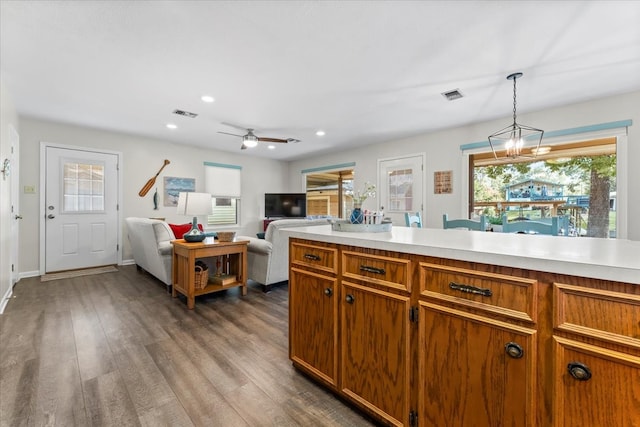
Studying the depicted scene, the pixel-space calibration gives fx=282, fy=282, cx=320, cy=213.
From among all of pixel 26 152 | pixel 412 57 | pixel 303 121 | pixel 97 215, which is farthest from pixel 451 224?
pixel 26 152

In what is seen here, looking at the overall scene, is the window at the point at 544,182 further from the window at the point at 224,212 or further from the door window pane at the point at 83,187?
the door window pane at the point at 83,187

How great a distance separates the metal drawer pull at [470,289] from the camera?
1.01 meters

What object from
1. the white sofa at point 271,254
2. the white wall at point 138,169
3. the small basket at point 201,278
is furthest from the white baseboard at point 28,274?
the white sofa at point 271,254

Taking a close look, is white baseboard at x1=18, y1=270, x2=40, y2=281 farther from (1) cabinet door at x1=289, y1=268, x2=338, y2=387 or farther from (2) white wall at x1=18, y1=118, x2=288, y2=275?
(1) cabinet door at x1=289, y1=268, x2=338, y2=387

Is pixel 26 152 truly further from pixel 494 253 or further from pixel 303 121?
pixel 494 253

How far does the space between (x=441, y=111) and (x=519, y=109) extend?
100cm

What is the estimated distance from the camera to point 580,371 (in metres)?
0.84

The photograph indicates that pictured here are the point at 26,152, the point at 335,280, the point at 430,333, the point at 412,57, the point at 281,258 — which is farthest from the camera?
the point at 26,152

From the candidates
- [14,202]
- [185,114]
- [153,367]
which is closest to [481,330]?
[153,367]

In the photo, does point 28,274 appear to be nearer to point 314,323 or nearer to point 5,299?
point 5,299

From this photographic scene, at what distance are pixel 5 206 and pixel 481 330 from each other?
4.40 metres

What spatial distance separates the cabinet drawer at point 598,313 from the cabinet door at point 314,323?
95cm

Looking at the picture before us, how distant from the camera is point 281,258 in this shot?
354cm

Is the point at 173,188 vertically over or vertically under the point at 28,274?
over
